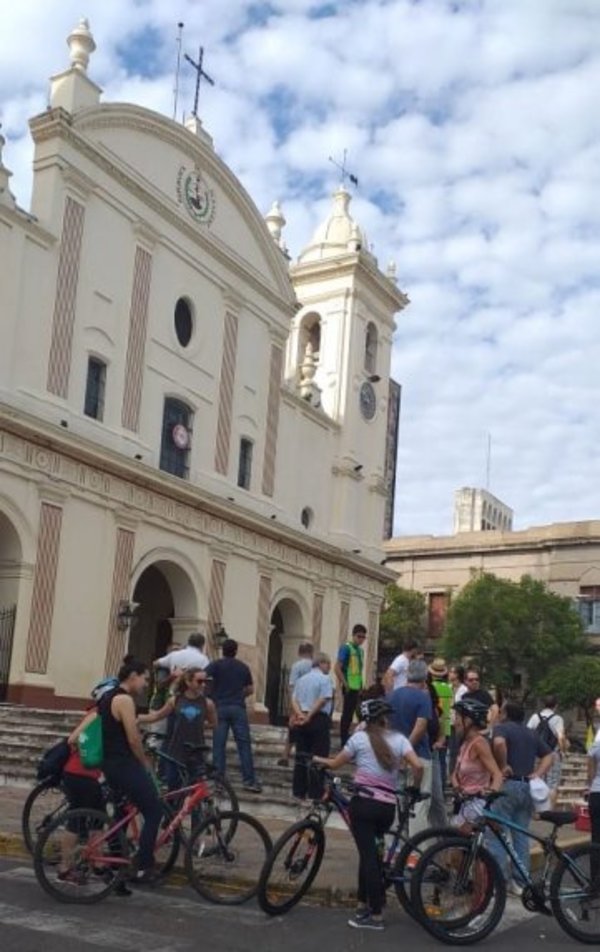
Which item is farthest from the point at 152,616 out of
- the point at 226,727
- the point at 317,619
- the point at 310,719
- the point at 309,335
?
the point at 310,719

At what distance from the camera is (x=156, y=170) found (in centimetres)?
2523

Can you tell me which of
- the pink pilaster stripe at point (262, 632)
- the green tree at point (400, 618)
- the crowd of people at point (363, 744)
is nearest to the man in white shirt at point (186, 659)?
the crowd of people at point (363, 744)

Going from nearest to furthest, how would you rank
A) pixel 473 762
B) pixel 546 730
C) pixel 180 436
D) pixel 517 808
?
pixel 473 762 < pixel 517 808 < pixel 546 730 < pixel 180 436

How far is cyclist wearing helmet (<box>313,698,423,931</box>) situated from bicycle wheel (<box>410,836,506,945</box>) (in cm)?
30

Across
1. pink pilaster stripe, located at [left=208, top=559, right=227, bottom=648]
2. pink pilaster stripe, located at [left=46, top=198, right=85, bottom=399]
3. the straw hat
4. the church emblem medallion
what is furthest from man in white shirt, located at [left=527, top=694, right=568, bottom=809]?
the church emblem medallion

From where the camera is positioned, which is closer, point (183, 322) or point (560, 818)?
point (560, 818)

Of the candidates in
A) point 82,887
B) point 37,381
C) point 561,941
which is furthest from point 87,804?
point 37,381

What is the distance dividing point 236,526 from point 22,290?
804 centimetres

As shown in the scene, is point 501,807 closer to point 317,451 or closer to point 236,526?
point 236,526

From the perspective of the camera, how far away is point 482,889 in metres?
7.68

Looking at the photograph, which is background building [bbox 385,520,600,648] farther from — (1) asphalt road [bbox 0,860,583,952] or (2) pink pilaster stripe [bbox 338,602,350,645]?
(1) asphalt road [bbox 0,860,583,952]

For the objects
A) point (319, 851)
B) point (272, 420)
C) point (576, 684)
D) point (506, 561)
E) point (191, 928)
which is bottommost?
point (191, 928)

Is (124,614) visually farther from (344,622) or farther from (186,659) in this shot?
(186,659)

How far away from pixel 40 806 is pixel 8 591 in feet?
39.2
